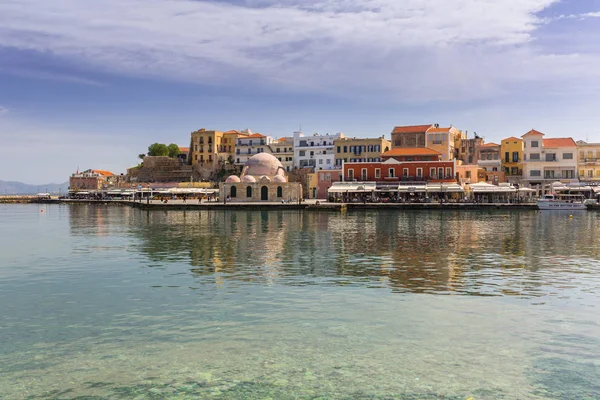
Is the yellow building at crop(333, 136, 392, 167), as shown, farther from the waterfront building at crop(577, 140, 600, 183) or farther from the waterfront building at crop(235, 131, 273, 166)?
the waterfront building at crop(577, 140, 600, 183)

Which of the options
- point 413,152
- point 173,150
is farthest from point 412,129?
point 173,150

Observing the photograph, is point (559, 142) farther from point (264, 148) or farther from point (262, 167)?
point (264, 148)

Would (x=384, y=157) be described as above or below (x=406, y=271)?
above

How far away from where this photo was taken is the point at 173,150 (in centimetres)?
10412

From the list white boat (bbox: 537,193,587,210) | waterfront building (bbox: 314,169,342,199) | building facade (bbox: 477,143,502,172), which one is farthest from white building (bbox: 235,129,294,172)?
white boat (bbox: 537,193,587,210)

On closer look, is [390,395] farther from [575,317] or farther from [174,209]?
[174,209]

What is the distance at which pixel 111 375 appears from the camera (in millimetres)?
8547

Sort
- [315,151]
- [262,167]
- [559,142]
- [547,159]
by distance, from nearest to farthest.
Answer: [547,159] < [559,142] < [262,167] < [315,151]

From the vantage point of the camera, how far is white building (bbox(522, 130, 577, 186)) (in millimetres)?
69188

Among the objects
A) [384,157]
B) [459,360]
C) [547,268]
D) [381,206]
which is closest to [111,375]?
[459,360]

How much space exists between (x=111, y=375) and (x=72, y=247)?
19020mm

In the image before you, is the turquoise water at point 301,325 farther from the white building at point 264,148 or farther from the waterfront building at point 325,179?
the white building at point 264,148

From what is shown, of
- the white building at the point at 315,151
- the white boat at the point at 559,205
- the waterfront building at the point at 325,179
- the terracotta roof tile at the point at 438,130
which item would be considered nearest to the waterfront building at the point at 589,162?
the white boat at the point at 559,205

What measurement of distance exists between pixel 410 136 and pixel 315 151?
1563 cm
